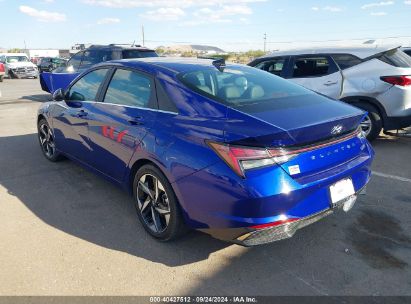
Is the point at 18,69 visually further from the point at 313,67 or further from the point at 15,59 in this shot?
the point at 313,67

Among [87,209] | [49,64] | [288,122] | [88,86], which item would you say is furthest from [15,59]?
[288,122]

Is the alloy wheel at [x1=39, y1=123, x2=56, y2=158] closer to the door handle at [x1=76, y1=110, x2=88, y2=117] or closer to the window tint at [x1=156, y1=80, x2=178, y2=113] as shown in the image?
the door handle at [x1=76, y1=110, x2=88, y2=117]

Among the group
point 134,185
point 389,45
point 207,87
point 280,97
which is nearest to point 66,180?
point 134,185

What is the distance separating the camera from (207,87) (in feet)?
10.3

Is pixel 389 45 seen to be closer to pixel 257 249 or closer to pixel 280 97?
pixel 280 97

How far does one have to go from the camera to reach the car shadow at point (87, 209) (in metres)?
3.19

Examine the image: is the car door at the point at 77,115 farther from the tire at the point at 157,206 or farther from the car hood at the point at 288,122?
the car hood at the point at 288,122

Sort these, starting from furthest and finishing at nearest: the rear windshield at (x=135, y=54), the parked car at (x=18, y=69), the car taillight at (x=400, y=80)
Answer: the parked car at (x=18, y=69) < the rear windshield at (x=135, y=54) < the car taillight at (x=400, y=80)

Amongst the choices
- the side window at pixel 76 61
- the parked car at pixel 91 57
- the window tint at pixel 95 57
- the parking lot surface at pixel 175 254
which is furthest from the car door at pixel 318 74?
the side window at pixel 76 61

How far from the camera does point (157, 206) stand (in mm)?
3264

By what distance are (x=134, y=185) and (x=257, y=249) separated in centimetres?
127

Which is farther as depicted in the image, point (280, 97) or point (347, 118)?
point (280, 97)

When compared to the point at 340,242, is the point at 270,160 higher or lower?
higher

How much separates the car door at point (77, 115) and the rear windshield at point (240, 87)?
4.38 ft
